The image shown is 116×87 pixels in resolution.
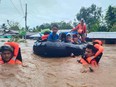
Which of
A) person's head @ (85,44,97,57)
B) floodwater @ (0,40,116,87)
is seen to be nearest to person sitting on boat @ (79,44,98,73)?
person's head @ (85,44,97,57)

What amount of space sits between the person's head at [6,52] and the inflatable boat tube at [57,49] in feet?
9.75

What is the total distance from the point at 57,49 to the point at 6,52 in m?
3.28

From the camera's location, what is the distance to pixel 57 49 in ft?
32.9

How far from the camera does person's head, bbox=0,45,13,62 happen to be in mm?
6949

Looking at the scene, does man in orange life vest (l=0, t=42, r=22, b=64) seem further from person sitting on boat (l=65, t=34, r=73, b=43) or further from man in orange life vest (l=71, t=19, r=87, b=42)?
man in orange life vest (l=71, t=19, r=87, b=42)

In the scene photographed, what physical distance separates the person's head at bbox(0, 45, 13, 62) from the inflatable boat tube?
297cm

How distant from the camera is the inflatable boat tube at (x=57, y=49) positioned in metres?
10.0

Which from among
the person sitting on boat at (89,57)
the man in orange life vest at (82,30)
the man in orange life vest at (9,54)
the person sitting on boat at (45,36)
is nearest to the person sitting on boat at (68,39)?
the person sitting on boat at (45,36)

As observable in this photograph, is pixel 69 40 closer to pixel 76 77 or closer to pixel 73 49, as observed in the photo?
pixel 73 49

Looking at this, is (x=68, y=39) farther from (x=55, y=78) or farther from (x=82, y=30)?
(x=55, y=78)

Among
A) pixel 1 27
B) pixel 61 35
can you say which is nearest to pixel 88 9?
pixel 1 27

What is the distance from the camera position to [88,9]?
4981 cm

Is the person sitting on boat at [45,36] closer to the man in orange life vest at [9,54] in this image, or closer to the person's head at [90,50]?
the person's head at [90,50]

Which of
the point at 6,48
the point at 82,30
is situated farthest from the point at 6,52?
the point at 82,30
